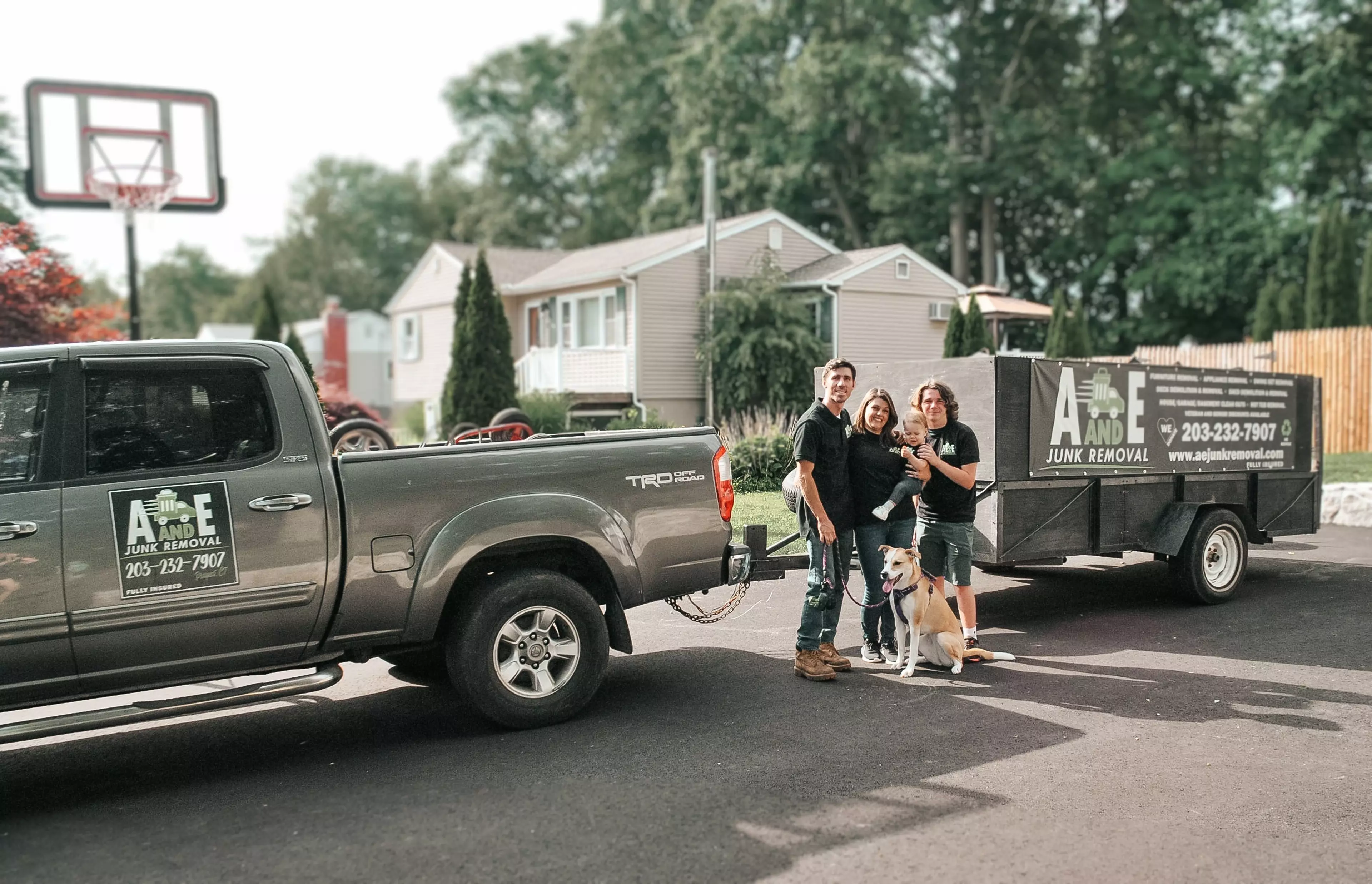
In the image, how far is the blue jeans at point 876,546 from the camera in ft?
23.3

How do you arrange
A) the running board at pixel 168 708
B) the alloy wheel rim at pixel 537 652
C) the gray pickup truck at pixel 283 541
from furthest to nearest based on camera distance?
the alloy wheel rim at pixel 537 652 < the gray pickup truck at pixel 283 541 < the running board at pixel 168 708

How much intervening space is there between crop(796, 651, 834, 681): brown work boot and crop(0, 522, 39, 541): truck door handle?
423cm

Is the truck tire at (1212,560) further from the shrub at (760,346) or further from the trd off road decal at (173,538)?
the shrub at (760,346)

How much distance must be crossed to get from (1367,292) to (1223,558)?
21358mm

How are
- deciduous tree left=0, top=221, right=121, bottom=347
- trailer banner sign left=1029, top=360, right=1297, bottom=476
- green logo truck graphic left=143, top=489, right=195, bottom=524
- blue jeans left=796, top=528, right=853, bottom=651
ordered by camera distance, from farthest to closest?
deciduous tree left=0, top=221, right=121, bottom=347 < trailer banner sign left=1029, top=360, right=1297, bottom=476 < blue jeans left=796, top=528, right=853, bottom=651 < green logo truck graphic left=143, top=489, right=195, bottom=524

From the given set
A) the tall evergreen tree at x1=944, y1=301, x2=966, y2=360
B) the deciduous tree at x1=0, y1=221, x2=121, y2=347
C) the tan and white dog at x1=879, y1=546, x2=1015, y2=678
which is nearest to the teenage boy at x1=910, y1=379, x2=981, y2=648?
the tan and white dog at x1=879, y1=546, x2=1015, y2=678

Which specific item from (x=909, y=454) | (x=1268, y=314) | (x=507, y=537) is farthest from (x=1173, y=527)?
(x=1268, y=314)

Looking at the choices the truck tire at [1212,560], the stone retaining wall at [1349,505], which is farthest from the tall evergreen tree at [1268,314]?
the truck tire at [1212,560]

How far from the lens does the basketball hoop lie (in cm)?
1727

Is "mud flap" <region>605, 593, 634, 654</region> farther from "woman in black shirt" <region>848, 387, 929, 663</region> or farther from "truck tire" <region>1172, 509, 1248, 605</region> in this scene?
"truck tire" <region>1172, 509, 1248, 605</region>

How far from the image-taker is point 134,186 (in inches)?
687

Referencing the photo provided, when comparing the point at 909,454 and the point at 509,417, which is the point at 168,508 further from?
the point at 509,417

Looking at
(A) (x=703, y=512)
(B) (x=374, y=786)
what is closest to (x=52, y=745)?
(B) (x=374, y=786)

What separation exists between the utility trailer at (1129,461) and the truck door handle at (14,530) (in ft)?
13.0
